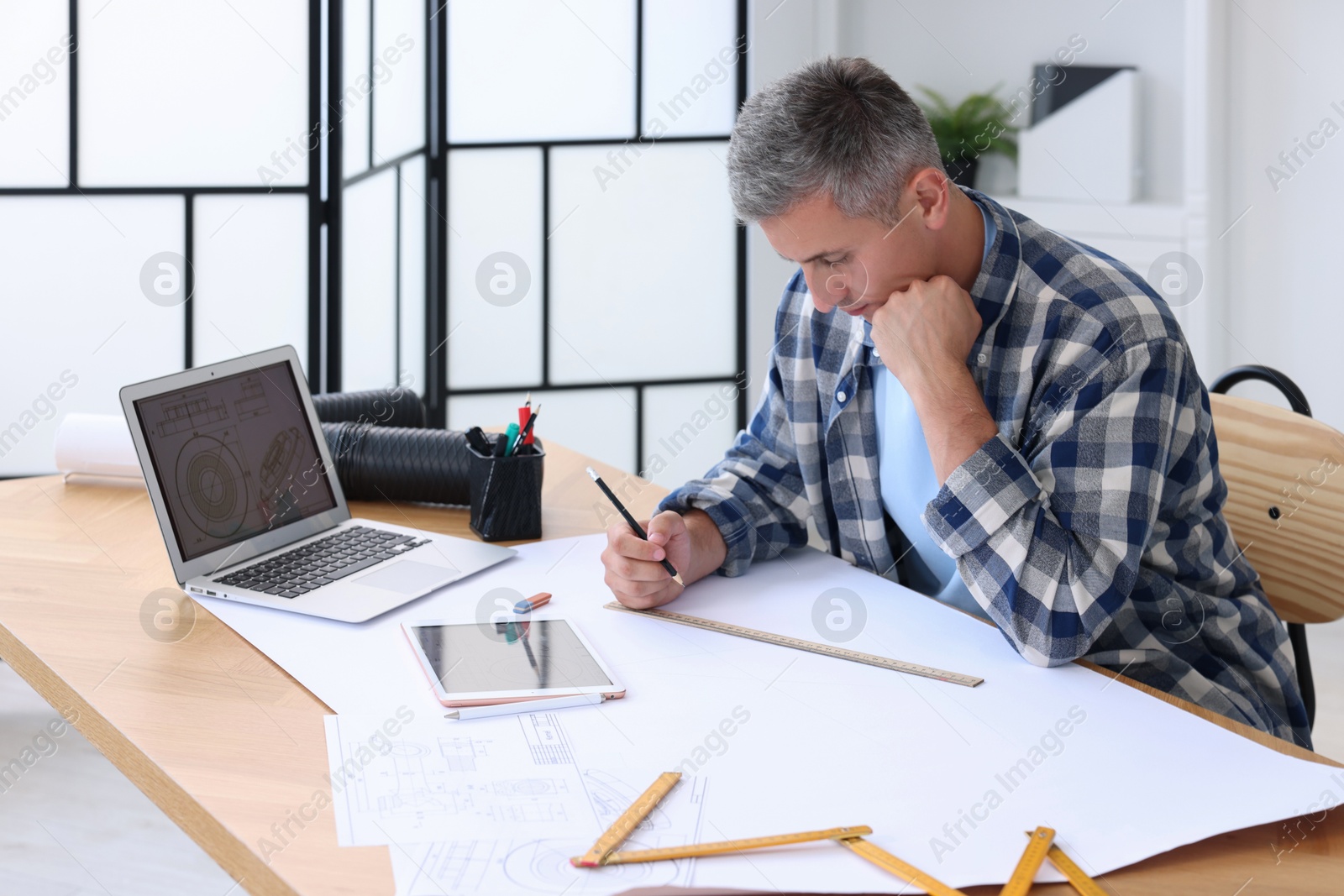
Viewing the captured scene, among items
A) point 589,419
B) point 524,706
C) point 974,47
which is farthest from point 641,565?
point 974,47

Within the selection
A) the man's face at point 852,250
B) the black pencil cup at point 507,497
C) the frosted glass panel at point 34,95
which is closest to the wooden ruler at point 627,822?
the man's face at point 852,250

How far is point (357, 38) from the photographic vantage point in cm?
281

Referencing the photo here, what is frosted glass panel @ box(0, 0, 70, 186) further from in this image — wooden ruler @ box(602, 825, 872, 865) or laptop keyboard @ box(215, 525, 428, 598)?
wooden ruler @ box(602, 825, 872, 865)

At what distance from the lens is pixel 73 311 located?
102 inches

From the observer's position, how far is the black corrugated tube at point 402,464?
1.65 m

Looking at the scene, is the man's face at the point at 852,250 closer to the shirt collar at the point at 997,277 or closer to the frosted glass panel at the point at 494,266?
the shirt collar at the point at 997,277

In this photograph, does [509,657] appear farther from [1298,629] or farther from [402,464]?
[1298,629]

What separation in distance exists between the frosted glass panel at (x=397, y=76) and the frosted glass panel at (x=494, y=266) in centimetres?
15

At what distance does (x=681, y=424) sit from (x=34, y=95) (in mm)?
1879

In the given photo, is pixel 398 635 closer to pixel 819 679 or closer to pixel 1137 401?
pixel 819 679

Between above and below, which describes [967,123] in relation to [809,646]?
above

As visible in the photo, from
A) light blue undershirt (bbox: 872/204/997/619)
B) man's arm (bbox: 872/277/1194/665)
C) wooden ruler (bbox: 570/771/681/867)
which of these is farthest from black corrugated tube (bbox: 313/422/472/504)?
wooden ruler (bbox: 570/771/681/867)

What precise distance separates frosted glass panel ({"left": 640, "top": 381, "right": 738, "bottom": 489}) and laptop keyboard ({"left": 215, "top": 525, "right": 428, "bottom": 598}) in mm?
1934

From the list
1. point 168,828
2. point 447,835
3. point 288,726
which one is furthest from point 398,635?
point 168,828
